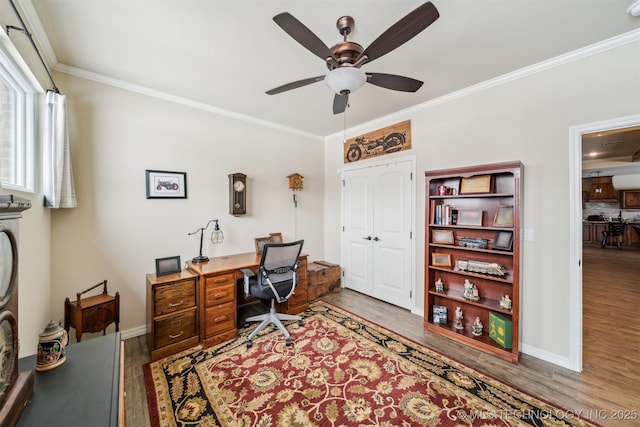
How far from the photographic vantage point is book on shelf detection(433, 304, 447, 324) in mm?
2770

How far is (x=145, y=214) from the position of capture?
267 cm

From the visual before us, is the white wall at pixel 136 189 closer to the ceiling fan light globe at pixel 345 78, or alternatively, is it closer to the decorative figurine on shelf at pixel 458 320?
the ceiling fan light globe at pixel 345 78

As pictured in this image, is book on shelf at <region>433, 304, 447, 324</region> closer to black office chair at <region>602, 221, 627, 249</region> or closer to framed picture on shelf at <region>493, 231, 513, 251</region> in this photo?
framed picture on shelf at <region>493, 231, 513, 251</region>

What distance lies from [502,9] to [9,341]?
10.0ft

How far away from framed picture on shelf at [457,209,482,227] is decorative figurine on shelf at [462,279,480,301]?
64 centimetres

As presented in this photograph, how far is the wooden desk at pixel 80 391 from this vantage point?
0.81 meters

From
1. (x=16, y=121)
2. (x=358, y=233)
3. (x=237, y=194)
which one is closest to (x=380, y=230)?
(x=358, y=233)

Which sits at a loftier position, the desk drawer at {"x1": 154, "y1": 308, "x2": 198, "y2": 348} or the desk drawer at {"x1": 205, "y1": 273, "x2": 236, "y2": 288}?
the desk drawer at {"x1": 205, "y1": 273, "x2": 236, "y2": 288}

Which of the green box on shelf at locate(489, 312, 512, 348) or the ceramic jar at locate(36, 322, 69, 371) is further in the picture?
the green box on shelf at locate(489, 312, 512, 348)

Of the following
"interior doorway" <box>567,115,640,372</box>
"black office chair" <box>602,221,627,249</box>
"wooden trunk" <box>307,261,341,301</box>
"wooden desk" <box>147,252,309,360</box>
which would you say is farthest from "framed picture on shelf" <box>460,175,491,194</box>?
"black office chair" <box>602,221,627,249</box>

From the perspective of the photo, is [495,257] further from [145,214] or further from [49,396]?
[145,214]

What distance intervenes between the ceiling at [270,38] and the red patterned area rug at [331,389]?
8.96 ft

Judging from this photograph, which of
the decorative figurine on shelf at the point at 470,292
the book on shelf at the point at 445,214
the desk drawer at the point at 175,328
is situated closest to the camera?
the desk drawer at the point at 175,328

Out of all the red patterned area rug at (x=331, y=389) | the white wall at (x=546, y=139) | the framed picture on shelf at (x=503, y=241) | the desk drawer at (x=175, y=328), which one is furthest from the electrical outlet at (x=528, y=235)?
the desk drawer at (x=175, y=328)
